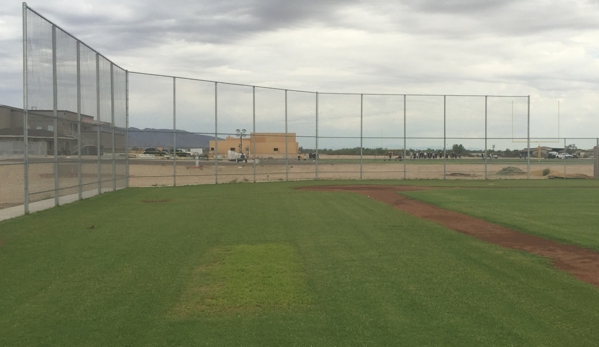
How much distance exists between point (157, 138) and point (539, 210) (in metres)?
17.8

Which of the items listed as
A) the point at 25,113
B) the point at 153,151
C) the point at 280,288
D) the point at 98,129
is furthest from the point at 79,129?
the point at 280,288

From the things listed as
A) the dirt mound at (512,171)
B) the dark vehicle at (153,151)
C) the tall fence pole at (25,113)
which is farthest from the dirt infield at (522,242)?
the dirt mound at (512,171)

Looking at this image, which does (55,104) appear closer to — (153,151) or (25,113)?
(25,113)

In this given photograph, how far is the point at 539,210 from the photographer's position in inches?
580

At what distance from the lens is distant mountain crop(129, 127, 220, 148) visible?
84.9 ft

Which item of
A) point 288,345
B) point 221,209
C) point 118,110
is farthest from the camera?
point 118,110

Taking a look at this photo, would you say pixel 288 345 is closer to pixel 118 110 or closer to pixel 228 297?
pixel 228 297

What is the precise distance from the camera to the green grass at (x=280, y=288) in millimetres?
4988

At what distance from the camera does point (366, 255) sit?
855cm

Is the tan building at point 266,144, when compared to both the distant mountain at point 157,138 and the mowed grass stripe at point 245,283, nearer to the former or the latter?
the distant mountain at point 157,138

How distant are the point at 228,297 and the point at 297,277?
3.96 ft

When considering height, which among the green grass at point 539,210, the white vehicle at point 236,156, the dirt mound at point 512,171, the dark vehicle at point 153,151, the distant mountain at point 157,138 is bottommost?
the green grass at point 539,210

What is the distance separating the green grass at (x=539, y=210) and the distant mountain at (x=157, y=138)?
11823mm

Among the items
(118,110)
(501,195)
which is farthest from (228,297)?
(118,110)
